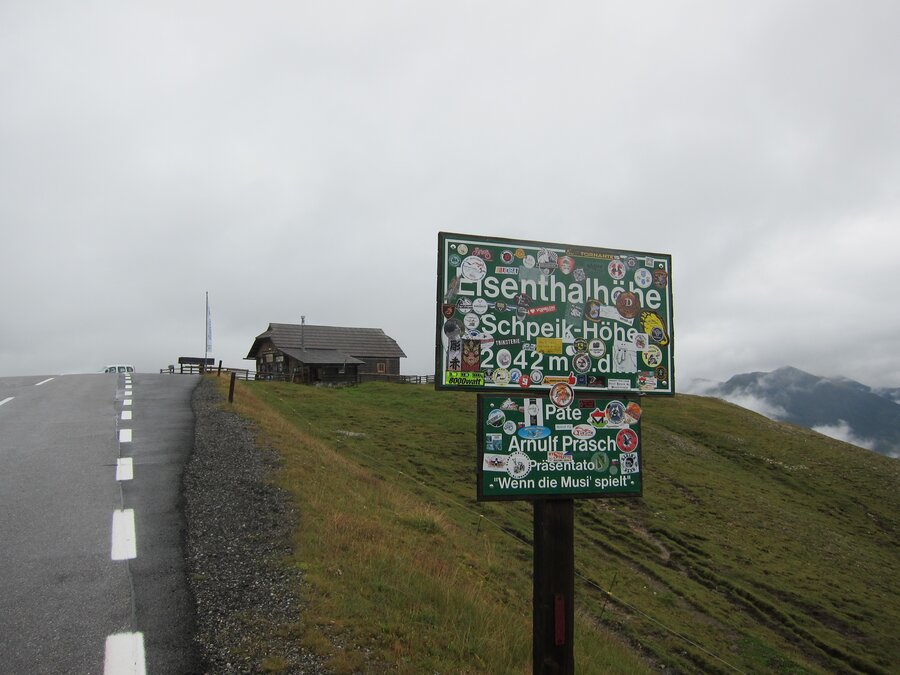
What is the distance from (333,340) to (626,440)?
67.8m

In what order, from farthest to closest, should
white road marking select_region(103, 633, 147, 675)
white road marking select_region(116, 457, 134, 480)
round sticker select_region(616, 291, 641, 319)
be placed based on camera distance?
1. white road marking select_region(116, 457, 134, 480)
2. round sticker select_region(616, 291, 641, 319)
3. white road marking select_region(103, 633, 147, 675)

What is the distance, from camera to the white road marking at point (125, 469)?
35.9ft

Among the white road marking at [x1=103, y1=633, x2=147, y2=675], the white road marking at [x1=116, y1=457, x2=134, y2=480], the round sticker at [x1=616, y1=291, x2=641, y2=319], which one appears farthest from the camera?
the white road marking at [x1=116, y1=457, x2=134, y2=480]

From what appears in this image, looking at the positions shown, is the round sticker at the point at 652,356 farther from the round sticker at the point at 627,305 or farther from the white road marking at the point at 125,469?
the white road marking at the point at 125,469

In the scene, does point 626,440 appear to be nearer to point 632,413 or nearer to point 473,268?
point 632,413

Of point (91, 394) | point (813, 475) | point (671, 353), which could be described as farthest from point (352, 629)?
point (813, 475)

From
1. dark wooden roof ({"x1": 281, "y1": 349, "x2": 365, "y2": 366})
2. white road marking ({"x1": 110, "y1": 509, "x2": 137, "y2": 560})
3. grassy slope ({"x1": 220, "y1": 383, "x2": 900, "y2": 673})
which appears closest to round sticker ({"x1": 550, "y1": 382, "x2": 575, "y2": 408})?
grassy slope ({"x1": 220, "y1": 383, "x2": 900, "y2": 673})

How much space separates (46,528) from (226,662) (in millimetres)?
4910

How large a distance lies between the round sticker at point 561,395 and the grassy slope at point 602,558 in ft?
9.51

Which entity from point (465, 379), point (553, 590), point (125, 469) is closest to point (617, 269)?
point (465, 379)

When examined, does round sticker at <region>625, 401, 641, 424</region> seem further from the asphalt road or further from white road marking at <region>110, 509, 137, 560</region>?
white road marking at <region>110, 509, 137, 560</region>

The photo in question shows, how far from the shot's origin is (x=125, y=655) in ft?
17.2

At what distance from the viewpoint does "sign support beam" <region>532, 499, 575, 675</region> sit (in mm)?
5082

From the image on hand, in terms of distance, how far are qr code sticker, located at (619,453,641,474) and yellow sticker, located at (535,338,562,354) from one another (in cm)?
115
